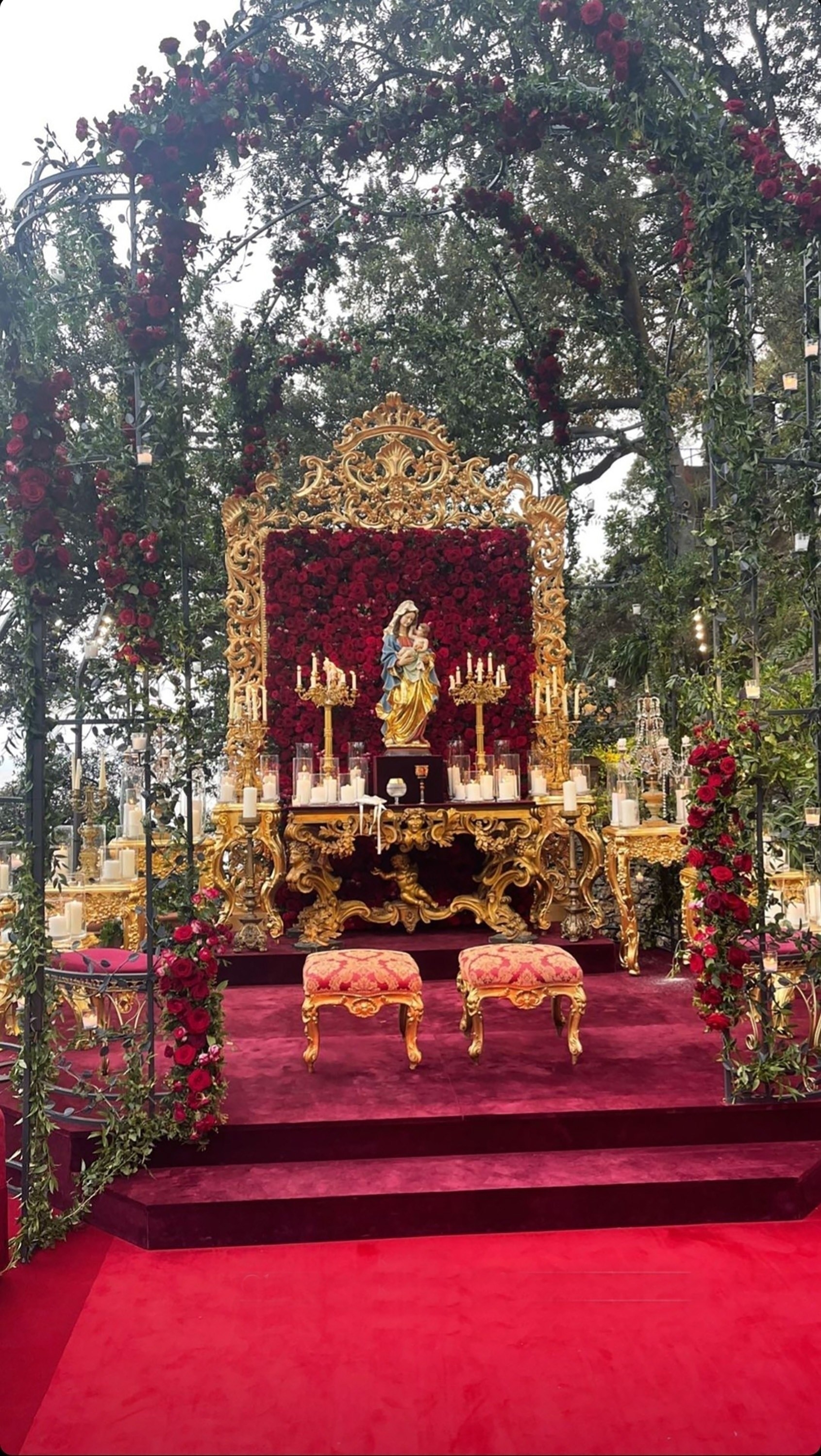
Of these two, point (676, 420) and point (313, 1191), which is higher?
point (676, 420)

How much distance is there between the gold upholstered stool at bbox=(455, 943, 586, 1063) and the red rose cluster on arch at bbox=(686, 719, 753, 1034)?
0.67 metres

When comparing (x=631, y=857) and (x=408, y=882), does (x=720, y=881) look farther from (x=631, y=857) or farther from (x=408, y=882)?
(x=408, y=882)

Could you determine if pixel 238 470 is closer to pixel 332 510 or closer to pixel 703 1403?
pixel 332 510

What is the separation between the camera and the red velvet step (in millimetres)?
3602

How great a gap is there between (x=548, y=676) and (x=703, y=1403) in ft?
19.3

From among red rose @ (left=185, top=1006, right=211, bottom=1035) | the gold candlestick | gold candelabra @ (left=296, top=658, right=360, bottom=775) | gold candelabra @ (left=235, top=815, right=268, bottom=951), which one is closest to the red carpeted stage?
red rose @ (left=185, top=1006, right=211, bottom=1035)

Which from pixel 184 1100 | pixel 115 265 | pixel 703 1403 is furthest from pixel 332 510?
pixel 703 1403

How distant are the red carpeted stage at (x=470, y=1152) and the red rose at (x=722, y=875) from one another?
101 cm

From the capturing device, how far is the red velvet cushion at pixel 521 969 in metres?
4.62

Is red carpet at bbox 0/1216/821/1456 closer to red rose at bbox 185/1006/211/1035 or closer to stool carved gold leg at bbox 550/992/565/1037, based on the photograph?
red rose at bbox 185/1006/211/1035

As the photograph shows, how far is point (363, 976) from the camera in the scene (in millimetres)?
4527

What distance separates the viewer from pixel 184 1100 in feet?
13.0

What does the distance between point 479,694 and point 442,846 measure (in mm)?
1327

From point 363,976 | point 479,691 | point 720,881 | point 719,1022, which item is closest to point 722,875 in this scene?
point 720,881
